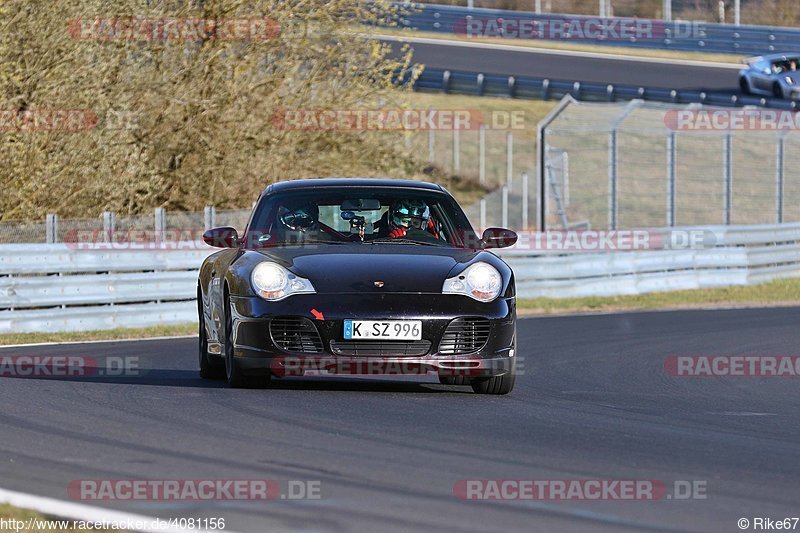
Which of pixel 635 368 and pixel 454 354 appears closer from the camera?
pixel 454 354

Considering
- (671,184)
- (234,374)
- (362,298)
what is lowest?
(671,184)

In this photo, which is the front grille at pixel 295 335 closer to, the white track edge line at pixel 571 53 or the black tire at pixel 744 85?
the black tire at pixel 744 85

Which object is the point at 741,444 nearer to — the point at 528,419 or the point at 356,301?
the point at 528,419

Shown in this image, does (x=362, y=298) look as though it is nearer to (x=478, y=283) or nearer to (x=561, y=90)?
(x=478, y=283)

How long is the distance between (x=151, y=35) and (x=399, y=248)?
14.2 m

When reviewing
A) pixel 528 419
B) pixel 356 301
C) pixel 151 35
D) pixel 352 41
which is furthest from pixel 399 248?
pixel 352 41

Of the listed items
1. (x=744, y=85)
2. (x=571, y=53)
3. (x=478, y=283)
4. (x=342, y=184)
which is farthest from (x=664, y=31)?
(x=478, y=283)

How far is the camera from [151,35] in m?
23.0

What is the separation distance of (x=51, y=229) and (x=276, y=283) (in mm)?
8596

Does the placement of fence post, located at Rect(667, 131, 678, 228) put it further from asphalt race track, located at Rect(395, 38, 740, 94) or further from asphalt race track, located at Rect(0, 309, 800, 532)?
asphalt race track, located at Rect(395, 38, 740, 94)

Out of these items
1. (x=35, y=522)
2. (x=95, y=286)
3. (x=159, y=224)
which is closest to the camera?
(x=35, y=522)

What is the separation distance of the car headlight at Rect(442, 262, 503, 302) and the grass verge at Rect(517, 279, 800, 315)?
37.2ft

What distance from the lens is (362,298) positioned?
889 centimetres

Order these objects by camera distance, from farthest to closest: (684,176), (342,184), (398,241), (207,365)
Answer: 1. (684,176)
2. (207,365)
3. (342,184)
4. (398,241)
